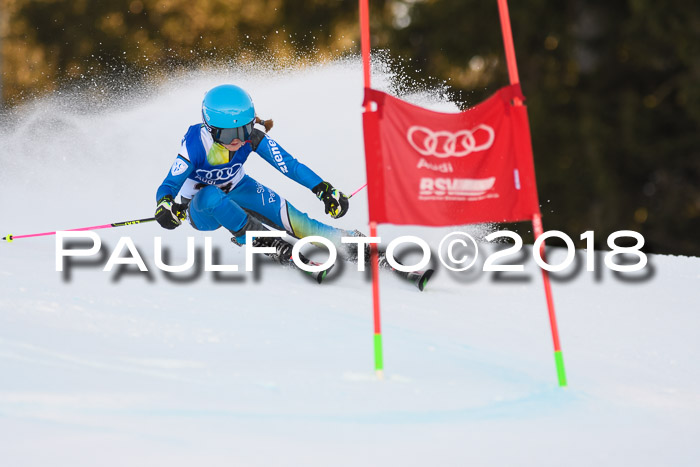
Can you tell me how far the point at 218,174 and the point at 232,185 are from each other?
0.19 m

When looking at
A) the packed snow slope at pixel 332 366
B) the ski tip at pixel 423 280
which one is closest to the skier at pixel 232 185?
the packed snow slope at pixel 332 366

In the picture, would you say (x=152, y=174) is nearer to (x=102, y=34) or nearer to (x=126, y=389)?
(x=126, y=389)

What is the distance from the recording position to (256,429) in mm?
2977

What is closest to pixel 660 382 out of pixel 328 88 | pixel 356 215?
pixel 356 215

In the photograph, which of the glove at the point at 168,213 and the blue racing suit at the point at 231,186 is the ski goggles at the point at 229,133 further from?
the glove at the point at 168,213

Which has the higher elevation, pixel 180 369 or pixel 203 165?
pixel 203 165

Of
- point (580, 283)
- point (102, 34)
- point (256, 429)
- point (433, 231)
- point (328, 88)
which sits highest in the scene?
point (102, 34)

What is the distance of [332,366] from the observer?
144 inches

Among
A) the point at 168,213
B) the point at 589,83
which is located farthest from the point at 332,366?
the point at 589,83

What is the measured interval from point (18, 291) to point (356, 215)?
3604 mm

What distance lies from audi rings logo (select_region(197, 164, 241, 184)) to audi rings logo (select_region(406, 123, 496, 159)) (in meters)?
2.04

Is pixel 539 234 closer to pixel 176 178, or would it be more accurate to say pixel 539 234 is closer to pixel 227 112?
pixel 227 112

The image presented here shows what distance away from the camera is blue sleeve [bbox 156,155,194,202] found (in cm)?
524

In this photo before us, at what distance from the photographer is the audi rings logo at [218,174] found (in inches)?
216
